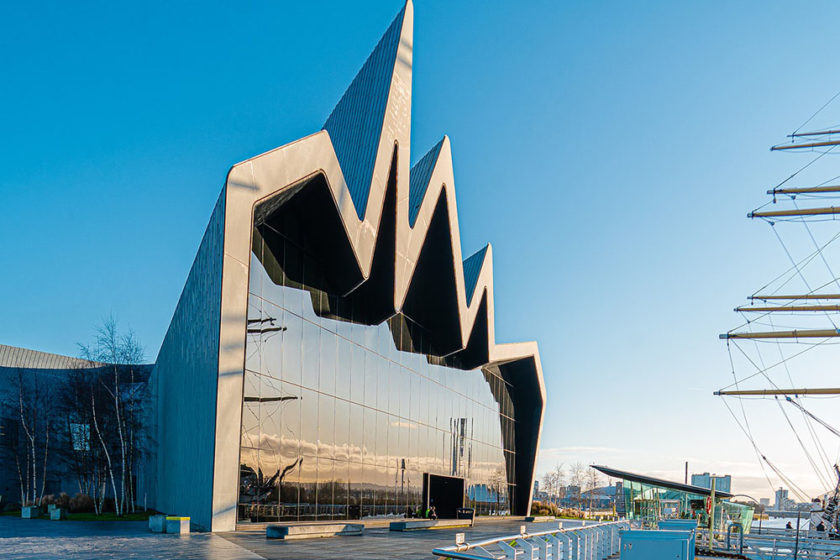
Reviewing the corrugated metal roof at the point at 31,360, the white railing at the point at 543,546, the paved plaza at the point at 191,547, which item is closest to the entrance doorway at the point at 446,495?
the white railing at the point at 543,546

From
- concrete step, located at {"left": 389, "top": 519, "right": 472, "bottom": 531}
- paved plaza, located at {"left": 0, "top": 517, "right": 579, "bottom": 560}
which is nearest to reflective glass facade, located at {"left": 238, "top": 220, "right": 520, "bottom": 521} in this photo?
concrete step, located at {"left": 389, "top": 519, "right": 472, "bottom": 531}

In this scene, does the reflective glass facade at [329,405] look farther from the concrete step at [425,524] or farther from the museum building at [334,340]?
the concrete step at [425,524]

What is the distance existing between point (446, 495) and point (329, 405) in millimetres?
14491

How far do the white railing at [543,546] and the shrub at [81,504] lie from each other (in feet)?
78.5

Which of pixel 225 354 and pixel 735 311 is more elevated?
pixel 735 311

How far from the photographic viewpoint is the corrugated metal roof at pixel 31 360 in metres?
47.8

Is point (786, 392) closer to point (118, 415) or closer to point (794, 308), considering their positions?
point (794, 308)

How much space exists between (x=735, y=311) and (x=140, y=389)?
4243cm

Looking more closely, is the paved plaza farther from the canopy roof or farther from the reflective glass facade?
the canopy roof

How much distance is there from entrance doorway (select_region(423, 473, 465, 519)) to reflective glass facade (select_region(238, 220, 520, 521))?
59cm

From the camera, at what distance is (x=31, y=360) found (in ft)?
160

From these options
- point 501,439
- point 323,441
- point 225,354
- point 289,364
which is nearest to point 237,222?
point 225,354

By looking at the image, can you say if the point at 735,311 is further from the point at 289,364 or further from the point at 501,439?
the point at 289,364

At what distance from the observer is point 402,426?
31531mm
